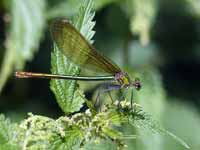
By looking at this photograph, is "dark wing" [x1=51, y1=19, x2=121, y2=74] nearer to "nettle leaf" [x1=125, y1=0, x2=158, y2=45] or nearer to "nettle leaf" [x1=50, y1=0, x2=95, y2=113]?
"nettle leaf" [x1=50, y1=0, x2=95, y2=113]

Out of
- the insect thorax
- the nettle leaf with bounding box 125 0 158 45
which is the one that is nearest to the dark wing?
the insect thorax

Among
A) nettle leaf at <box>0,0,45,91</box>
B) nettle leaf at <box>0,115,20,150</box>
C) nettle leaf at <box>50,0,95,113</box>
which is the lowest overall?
nettle leaf at <box>0,115,20,150</box>

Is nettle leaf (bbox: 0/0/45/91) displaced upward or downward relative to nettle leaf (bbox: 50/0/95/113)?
upward

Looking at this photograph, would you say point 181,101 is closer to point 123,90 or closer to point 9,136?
point 123,90

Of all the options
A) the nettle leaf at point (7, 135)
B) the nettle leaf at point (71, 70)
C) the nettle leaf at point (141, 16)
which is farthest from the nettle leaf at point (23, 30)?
the nettle leaf at point (7, 135)

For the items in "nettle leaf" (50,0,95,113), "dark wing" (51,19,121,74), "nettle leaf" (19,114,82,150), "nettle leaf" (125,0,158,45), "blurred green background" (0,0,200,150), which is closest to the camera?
"nettle leaf" (19,114,82,150)

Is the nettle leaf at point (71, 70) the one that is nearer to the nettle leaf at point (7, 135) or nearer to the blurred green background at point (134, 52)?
the nettle leaf at point (7, 135)

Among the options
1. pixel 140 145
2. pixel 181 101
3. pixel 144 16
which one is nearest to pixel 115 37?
pixel 181 101
